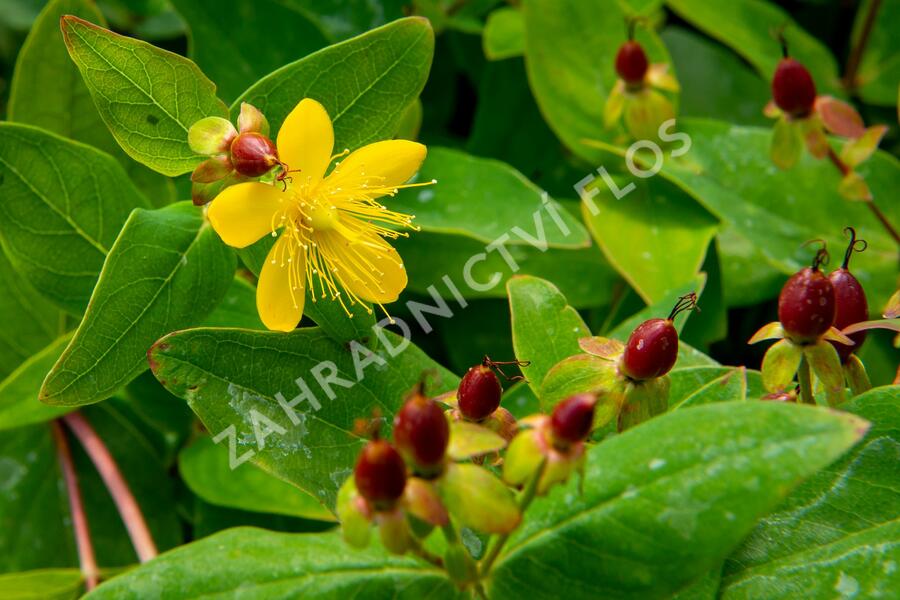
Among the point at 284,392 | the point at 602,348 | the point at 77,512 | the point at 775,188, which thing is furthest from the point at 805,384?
the point at 77,512

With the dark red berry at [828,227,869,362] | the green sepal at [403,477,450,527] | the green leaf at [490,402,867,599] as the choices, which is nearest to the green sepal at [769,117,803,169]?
the dark red berry at [828,227,869,362]

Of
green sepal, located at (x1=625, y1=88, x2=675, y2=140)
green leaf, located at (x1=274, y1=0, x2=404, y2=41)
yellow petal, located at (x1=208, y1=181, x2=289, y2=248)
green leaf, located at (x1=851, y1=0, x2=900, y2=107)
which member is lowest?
green leaf, located at (x1=851, y1=0, x2=900, y2=107)

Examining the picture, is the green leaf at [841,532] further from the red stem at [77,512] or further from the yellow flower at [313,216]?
the red stem at [77,512]

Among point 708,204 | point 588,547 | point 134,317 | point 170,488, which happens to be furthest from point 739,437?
point 170,488

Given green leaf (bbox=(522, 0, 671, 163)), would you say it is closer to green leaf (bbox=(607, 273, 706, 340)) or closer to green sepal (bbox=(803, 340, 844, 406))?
green leaf (bbox=(607, 273, 706, 340))

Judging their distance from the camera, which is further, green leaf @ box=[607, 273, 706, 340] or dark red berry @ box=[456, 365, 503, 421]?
green leaf @ box=[607, 273, 706, 340]

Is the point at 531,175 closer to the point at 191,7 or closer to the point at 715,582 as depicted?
the point at 191,7

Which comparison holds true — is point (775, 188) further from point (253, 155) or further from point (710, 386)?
point (253, 155)
